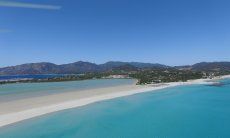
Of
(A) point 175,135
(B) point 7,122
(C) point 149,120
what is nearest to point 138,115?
(C) point 149,120

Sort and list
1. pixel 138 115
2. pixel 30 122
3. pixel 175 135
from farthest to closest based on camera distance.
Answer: pixel 138 115 < pixel 30 122 < pixel 175 135

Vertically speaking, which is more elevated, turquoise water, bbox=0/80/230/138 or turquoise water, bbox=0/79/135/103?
turquoise water, bbox=0/79/135/103

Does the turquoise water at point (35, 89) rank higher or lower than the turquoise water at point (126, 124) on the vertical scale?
higher

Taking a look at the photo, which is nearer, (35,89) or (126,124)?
(126,124)

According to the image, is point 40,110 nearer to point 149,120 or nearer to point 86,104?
point 86,104

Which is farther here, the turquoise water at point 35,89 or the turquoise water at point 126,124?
the turquoise water at point 35,89

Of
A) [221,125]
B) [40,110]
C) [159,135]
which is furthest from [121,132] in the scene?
[40,110]

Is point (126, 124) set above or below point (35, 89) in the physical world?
below

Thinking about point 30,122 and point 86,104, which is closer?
point 30,122

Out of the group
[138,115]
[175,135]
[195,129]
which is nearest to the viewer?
[175,135]

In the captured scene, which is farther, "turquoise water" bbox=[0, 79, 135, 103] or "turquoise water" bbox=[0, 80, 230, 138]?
"turquoise water" bbox=[0, 79, 135, 103]
